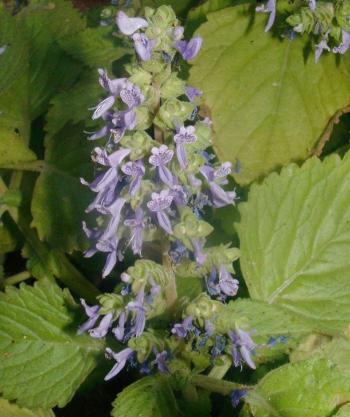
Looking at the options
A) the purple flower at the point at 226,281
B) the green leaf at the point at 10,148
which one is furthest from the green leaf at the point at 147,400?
the green leaf at the point at 10,148

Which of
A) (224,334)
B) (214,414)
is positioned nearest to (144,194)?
(224,334)

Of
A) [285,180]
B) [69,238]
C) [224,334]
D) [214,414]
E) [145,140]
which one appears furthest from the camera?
[69,238]

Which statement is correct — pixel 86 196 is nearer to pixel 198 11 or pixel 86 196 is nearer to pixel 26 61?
pixel 26 61

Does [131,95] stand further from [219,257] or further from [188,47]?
[219,257]

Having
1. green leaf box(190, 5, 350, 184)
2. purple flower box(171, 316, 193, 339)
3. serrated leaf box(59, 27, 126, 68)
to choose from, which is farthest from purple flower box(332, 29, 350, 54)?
purple flower box(171, 316, 193, 339)

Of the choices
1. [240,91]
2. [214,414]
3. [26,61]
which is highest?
[26,61]

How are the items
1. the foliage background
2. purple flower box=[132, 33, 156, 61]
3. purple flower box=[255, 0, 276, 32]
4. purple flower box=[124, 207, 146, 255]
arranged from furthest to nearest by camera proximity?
purple flower box=[255, 0, 276, 32], the foliage background, purple flower box=[124, 207, 146, 255], purple flower box=[132, 33, 156, 61]

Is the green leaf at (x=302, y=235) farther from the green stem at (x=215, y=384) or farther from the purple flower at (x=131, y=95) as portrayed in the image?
the purple flower at (x=131, y=95)

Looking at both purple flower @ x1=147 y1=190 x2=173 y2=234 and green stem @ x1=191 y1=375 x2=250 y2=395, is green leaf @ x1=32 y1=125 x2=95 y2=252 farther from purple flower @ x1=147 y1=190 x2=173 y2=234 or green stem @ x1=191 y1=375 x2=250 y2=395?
purple flower @ x1=147 y1=190 x2=173 y2=234
